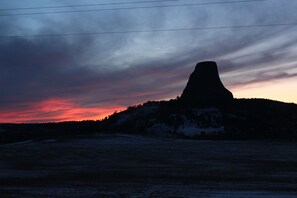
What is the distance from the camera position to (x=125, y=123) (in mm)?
93188

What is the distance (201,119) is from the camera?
3538 inches

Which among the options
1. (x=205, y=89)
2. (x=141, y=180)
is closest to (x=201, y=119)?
(x=205, y=89)

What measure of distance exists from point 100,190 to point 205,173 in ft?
24.4

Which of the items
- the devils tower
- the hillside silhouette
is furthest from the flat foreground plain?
the devils tower

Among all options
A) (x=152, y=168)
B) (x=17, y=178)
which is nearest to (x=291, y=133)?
(x=152, y=168)

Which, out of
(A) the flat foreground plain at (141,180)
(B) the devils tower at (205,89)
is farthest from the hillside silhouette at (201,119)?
(A) the flat foreground plain at (141,180)

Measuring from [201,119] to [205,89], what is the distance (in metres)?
26.6

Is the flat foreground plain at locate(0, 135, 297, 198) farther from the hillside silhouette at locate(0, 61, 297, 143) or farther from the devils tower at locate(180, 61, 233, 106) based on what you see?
the devils tower at locate(180, 61, 233, 106)

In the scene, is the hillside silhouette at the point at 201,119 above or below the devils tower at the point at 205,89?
below

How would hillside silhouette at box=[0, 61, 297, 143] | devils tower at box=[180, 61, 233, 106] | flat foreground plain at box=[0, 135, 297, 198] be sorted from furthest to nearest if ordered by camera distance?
devils tower at box=[180, 61, 233, 106] < hillside silhouette at box=[0, 61, 297, 143] < flat foreground plain at box=[0, 135, 297, 198]

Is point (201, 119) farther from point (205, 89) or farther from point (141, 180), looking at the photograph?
point (141, 180)

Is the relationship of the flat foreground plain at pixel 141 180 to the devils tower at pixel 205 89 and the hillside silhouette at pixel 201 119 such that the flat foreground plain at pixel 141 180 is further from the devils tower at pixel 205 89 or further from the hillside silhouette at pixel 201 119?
the devils tower at pixel 205 89

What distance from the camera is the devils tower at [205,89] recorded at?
10701 cm

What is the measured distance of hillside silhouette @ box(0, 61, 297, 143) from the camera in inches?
3088
